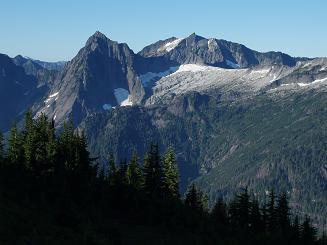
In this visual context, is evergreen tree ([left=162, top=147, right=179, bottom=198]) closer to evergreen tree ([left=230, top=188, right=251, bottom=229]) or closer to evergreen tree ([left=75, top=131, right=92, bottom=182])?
evergreen tree ([left=230, top=188, right=251, bottom=229])

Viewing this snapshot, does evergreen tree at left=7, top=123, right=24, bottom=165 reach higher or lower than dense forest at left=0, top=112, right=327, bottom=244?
higher

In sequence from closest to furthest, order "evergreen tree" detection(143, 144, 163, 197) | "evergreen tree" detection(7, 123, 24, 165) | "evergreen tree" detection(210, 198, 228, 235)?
"evergreen tree" detection(7, 123, 24, 165)
"evergreen tree" detection(210, 198, 228, 235)
"evergreen tree" detection(143, 144, 163, 197)

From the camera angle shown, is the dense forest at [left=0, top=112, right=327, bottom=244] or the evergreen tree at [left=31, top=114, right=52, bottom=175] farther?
the evergreen tree at [left=31, top=114, right=52, bottom=175]

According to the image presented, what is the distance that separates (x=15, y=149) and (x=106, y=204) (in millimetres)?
17163

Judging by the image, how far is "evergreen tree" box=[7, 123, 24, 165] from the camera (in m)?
97.5

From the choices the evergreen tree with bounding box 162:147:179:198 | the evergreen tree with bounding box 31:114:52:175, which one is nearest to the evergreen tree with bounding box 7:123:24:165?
the evergreen tree with bounding box 31:114:52:175

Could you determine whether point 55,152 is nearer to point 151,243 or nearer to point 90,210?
point 90,210

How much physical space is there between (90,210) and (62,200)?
626cm

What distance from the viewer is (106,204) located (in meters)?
101

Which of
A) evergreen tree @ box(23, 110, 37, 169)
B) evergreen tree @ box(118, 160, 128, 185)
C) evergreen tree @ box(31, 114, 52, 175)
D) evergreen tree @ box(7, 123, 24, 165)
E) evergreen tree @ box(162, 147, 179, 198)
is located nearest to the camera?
evergreen tree @ box(23, 110, 37, 169)

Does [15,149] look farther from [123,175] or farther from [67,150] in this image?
[123,175]

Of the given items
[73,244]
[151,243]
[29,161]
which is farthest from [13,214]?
[29,161]

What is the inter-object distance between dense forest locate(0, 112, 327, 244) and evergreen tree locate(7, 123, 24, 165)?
0.12 meters

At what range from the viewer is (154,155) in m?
119
